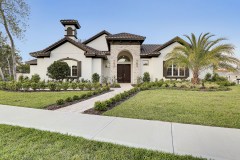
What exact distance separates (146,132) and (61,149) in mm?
2007

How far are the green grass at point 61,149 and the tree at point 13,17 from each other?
18.7 meters

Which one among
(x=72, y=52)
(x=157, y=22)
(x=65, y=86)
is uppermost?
(x=157, y=22)

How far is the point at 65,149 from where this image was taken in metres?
2.92

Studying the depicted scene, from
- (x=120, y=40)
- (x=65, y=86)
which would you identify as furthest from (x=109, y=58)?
(x=65, y=86)

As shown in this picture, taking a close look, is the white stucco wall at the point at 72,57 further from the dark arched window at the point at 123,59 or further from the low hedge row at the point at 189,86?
the low hedge row at the point at 189,86

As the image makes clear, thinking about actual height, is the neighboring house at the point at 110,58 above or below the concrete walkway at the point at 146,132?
above

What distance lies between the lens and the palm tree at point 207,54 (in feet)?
43.7

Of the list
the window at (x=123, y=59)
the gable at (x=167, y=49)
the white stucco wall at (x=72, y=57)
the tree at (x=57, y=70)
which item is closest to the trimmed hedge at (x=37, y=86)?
the tree at (x=57, y=70)

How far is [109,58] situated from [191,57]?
1000 centimetres

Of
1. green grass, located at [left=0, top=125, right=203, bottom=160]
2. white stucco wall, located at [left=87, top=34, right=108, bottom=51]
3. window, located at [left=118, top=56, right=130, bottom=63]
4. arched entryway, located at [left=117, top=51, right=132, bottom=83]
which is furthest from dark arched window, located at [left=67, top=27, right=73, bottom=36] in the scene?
green grass, located at [left=0, top=125, right=203, bottom=160]

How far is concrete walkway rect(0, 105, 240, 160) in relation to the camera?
296 centimetres

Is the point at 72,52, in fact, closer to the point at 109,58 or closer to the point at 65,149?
the point at 109,58

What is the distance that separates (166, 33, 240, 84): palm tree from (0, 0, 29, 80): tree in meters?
19.0

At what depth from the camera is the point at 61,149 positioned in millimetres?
2932
